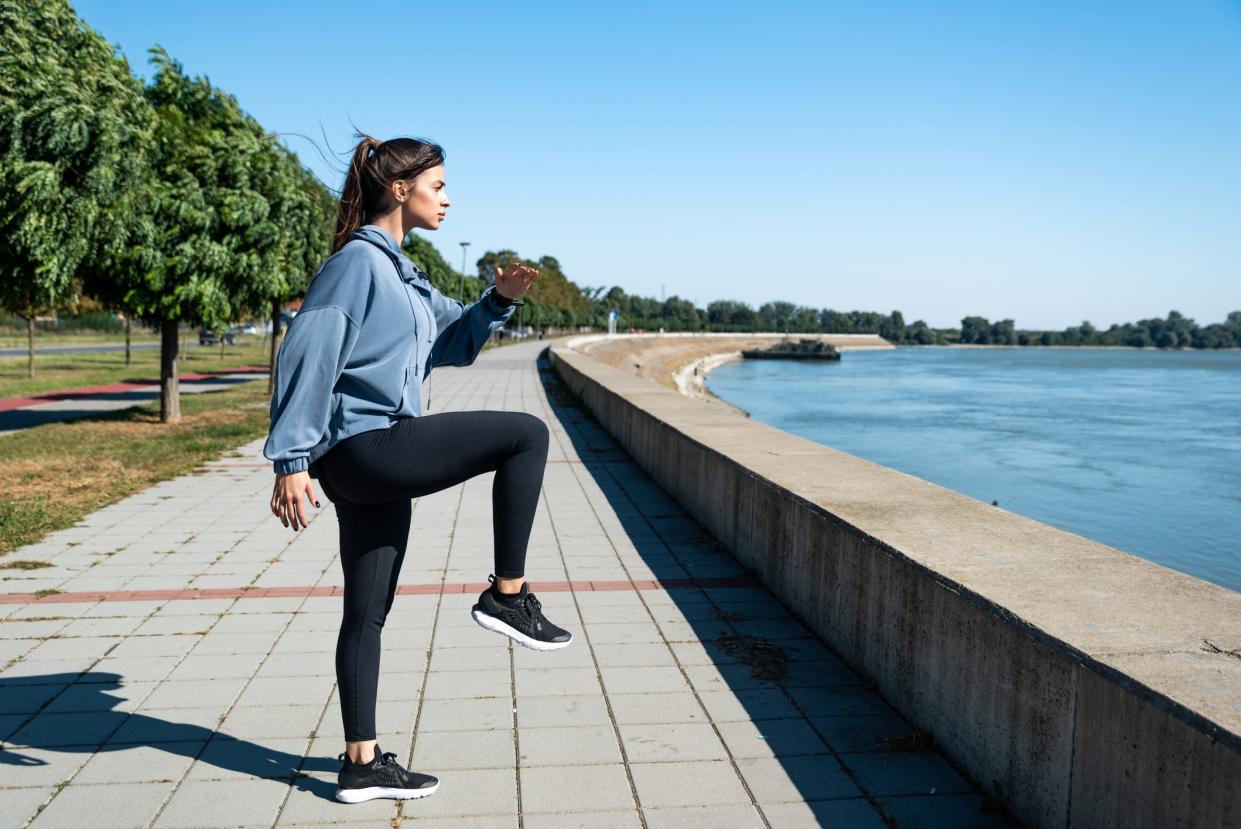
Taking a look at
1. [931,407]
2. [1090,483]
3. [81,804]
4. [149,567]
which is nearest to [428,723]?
[81,804]

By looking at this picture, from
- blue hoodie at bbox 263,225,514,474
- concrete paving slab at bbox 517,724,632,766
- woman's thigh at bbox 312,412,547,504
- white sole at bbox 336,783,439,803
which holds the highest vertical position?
blue hoodie at bbox 263,225,514,474

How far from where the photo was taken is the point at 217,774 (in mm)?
3082

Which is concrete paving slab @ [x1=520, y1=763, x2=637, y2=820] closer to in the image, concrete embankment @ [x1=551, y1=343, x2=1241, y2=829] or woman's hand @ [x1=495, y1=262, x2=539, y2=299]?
concrete embankment @ [x1=551, y1=343, x2=1241, y2=829]

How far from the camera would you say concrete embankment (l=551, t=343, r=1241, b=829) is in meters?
2.16

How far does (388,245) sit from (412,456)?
2.02 feet

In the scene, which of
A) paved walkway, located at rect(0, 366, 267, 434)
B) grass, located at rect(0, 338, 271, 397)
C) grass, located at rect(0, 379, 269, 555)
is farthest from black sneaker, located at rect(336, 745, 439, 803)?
grass, located at rect(0, 338, 271, 397)

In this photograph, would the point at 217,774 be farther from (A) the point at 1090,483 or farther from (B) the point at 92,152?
(A) the point at 1090,483

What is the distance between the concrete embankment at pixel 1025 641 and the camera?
216cm

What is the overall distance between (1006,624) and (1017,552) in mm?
834

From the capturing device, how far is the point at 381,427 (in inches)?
100

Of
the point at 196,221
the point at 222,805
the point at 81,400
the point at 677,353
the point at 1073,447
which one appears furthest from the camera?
the point at 677,353

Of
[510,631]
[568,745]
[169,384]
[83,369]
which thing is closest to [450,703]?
[568,745]

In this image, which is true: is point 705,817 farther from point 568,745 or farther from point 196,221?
→ point 196,221

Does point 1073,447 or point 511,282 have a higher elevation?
point 511,282
